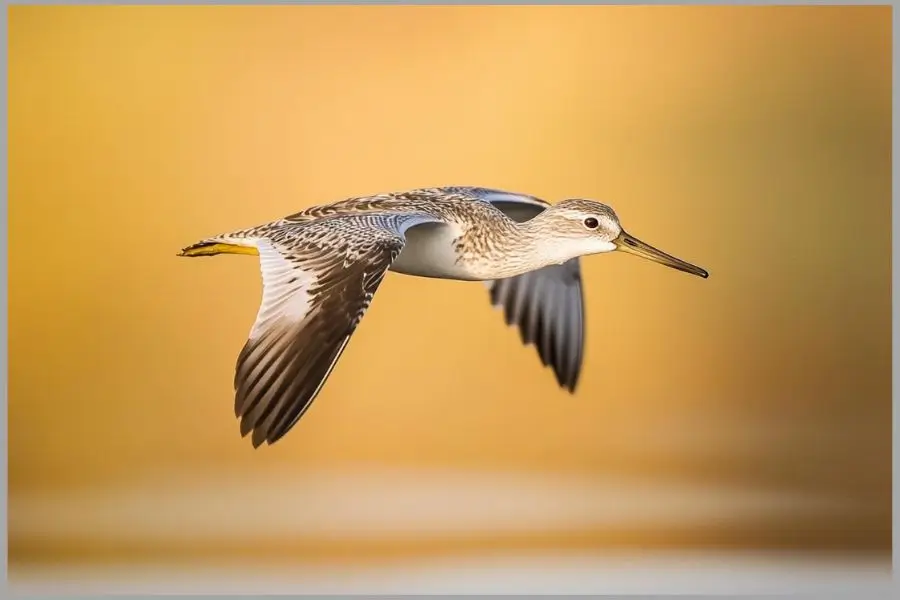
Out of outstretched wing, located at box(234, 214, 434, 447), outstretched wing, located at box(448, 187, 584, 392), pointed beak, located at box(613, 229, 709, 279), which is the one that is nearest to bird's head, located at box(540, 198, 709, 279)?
pointed beak, located at box(613, 229, 709, 279)

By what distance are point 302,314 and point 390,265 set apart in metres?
0.42

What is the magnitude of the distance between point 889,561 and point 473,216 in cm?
417

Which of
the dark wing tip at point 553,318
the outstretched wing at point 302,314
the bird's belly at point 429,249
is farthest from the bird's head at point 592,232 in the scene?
the outstretched wing at point 302,314

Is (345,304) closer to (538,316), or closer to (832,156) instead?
(538,316)

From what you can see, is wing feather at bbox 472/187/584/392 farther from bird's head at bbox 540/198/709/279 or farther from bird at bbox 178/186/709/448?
bird's head at bbox 540/198/709/279

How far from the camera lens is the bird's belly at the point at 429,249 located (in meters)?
5.45

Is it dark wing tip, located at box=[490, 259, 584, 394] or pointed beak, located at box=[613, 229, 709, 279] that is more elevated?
pointed beak, located at box=[613, 229, 709, 279]

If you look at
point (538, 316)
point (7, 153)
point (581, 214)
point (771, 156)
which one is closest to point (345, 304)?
point (581, 214)

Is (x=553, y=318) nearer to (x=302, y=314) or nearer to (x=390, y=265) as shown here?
(x=390, y=265)

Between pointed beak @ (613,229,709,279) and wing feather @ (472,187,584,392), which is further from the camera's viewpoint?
wing feather @ (472,187,584,392)

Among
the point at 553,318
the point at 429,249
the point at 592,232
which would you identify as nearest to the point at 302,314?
the point at 429,249

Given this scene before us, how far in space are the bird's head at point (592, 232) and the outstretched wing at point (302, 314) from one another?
0.97 meters

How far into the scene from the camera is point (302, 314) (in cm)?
447

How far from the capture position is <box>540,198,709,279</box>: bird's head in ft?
18.4
